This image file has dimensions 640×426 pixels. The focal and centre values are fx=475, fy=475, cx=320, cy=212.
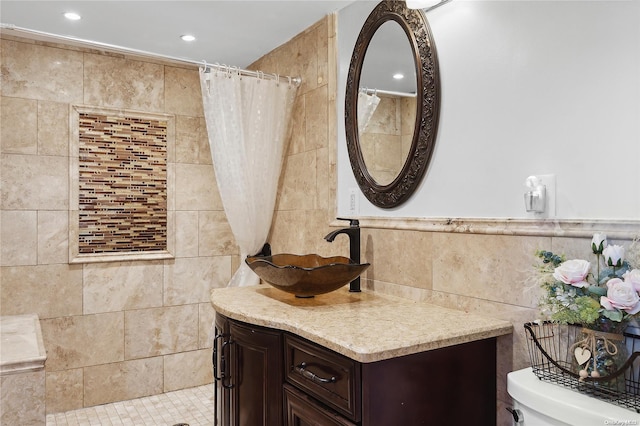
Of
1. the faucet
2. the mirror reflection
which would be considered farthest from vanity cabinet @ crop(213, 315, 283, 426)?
the mirror reflection

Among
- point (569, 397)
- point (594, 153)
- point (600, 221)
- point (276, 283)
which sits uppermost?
point (594, 153)

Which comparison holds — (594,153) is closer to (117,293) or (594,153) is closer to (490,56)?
(490,56)

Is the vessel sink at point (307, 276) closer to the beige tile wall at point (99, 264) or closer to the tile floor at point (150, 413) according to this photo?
the tile floor at point (150, 413)

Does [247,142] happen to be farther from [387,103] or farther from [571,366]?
[571,366]

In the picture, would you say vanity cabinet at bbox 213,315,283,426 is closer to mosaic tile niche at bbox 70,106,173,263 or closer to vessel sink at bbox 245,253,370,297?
vessel sink at bbox 245,253,370,297

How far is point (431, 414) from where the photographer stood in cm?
156

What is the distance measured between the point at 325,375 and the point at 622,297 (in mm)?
895

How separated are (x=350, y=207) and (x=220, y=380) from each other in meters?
1.09

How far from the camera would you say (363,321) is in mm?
1755

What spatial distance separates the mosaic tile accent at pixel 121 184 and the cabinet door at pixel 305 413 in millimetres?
2133

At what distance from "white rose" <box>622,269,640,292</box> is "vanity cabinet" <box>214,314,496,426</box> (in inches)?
23.3

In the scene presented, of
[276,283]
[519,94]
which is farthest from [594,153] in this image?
[276,283]

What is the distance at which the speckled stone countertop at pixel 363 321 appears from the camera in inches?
58.6

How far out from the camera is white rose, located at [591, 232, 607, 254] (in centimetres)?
134
